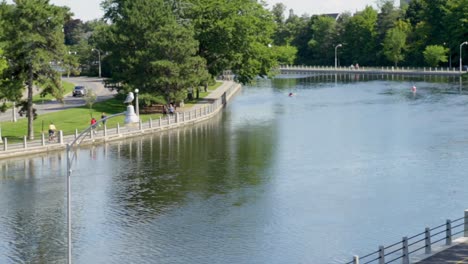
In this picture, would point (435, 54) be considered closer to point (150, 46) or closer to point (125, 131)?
point (150, 46)

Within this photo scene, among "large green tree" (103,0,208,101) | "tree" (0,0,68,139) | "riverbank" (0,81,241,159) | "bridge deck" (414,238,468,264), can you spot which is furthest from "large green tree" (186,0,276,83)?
"bridge deck" (414,238,468,264)

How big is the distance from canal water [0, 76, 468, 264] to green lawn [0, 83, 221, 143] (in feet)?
22.4

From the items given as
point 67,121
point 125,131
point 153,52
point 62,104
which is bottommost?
point 125,131

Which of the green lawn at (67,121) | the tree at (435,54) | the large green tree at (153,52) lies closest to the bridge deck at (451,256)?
the green lawn at (67,121)

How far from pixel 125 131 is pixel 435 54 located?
130 m

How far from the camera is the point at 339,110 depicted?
105m

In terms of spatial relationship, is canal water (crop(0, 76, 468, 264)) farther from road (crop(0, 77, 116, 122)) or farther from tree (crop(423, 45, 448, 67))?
tree (crop(423, 45, 448, 67))

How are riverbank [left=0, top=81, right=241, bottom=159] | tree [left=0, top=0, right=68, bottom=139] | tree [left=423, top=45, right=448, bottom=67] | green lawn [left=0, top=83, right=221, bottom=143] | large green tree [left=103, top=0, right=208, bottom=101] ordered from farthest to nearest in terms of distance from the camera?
tree [left=423, top=45, right=448, bottom=67] → large green tree [left=103, top=0, right=208, bottom=101] → green lawn [left=0, top=83, right=221, bottom=143] → tree [left=0, top=0, right=68, bottom=139] → riverbank [left=0, top=81, right=241, bottom=159]

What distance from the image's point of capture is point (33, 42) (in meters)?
68.8

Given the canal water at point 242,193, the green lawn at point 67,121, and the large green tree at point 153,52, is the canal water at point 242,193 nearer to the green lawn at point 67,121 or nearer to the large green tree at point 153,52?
the green lawn at point 67,121

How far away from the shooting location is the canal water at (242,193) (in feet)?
129

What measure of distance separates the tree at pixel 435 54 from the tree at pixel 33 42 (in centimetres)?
13508

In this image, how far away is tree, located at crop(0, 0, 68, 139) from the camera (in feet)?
225

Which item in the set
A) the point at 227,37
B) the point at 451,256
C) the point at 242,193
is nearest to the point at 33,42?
the point at 242,193
